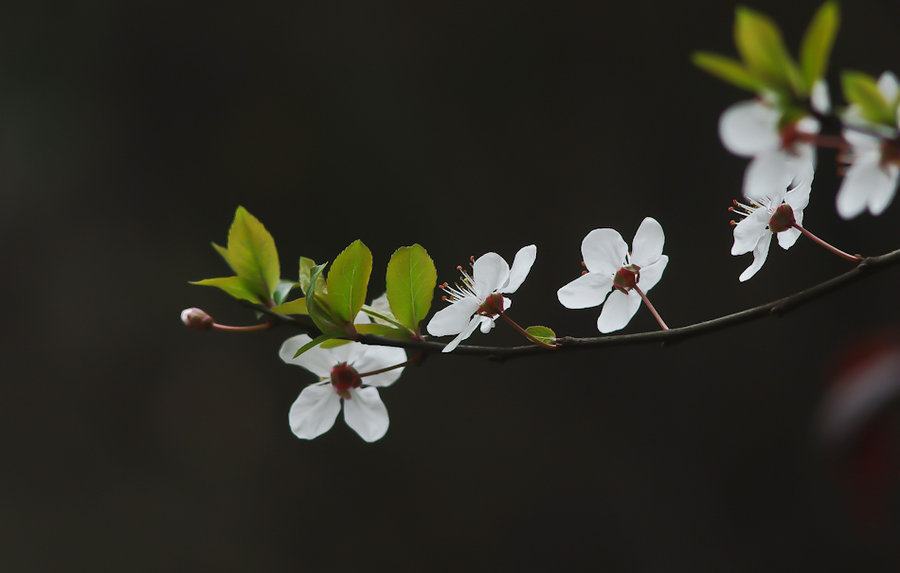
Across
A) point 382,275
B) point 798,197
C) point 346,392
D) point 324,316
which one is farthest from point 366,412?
point 382,275

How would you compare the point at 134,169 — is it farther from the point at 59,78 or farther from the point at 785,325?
the point at 785,325

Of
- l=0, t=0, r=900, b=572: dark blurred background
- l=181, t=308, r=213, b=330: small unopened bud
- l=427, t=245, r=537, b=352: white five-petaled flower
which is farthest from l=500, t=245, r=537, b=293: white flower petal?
l=0, t=0, r=900, b=572: dark blurred background

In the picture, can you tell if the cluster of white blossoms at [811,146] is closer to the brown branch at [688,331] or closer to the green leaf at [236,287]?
the brown branch at [688,331]

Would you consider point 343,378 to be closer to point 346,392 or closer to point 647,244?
point 346,392

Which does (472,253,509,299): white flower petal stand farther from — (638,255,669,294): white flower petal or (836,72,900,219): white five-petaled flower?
(836,72,900,219): white five-petaled flower

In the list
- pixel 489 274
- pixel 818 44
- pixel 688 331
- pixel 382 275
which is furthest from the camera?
pixel 382 275

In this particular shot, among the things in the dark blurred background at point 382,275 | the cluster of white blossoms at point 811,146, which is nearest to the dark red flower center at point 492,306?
the cluster of white blossoms at point 811,146
